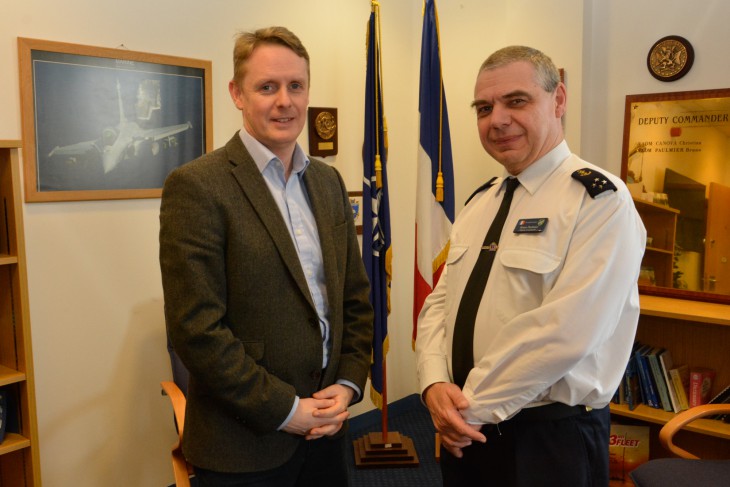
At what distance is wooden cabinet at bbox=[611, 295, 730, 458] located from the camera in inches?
99.4

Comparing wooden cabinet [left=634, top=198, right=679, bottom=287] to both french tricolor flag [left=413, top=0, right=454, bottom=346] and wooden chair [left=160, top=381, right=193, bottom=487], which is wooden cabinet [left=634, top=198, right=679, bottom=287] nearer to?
french tricolor flag [left=413, top=0, right=454, bottom=346]

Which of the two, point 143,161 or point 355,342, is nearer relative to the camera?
point 355,342

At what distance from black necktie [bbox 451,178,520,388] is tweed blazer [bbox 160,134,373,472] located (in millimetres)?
264

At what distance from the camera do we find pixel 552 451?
1.35 m

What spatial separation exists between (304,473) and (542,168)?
89cm

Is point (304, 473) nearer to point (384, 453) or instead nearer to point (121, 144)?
point (121, 144)

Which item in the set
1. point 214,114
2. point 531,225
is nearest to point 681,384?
point 531,225

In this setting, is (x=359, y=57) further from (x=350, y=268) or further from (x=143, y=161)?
(x=350, y=268)

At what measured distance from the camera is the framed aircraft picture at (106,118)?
213 centimetres

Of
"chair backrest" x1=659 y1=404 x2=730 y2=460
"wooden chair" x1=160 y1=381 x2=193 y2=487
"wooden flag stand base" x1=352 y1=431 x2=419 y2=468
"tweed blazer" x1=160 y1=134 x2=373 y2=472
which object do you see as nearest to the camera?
"tweed blazer" x1=160 y1=134 x2=373 y2=472

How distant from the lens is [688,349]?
2740 mm

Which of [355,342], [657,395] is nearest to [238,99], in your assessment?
[355,342]

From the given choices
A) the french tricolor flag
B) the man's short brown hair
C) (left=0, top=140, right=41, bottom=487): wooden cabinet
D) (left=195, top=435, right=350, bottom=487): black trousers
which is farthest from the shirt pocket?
the french tricolor flag

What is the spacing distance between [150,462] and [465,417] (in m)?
1.69
